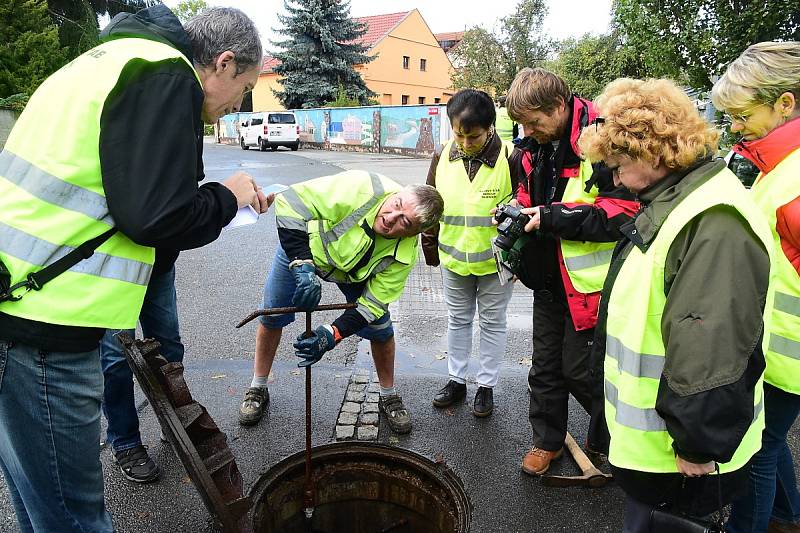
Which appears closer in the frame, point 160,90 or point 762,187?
point 160,90

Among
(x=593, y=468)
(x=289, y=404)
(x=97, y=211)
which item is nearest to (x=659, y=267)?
(x=97, y=211)

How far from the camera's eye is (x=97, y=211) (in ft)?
4.76

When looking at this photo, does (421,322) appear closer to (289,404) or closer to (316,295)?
(289,404)

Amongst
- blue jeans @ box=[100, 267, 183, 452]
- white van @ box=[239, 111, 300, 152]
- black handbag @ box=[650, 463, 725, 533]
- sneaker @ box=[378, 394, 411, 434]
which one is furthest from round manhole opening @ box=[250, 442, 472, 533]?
white van @ box=[239, 111, 300, 152]

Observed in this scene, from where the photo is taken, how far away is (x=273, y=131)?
25156 millimetres

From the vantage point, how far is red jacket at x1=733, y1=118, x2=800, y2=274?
6.40 feet

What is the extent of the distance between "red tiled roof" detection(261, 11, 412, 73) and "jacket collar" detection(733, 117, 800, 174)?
113 ft

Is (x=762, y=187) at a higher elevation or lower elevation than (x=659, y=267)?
higher

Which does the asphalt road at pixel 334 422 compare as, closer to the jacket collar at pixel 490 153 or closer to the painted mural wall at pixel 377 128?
the jacket collar at pixel 490 153

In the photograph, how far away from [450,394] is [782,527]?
5.97ft

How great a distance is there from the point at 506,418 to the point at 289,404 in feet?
4.52

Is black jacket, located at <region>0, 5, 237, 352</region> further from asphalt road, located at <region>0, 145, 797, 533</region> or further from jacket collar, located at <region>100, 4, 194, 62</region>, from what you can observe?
asphalt road, located at <region>0, 145, 797, 533</region>

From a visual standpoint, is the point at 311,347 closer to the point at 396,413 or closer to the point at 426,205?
the point at 426,205

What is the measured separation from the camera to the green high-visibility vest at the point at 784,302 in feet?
6.48
